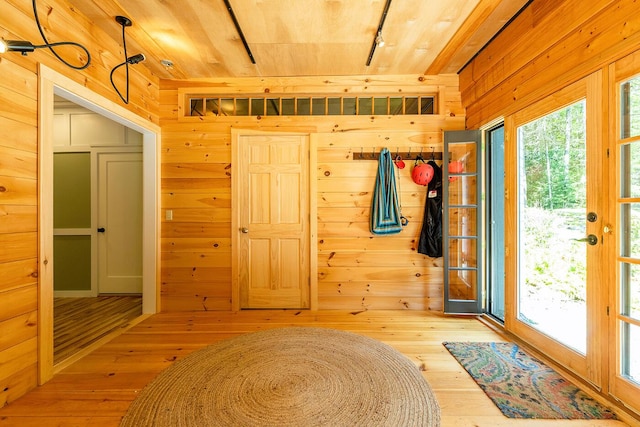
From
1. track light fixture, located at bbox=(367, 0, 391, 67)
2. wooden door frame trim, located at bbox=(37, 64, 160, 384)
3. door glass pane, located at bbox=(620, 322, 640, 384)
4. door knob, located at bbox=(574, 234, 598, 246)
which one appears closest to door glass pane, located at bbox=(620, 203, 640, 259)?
door knob, located at bbox=(574, 234, 598, 246)

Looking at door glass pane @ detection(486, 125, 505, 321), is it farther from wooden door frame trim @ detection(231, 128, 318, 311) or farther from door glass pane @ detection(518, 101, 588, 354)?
wooden door frame trim @ detection(231, 128, 318, 311)

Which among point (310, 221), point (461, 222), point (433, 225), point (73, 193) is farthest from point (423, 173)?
point (73, 193)

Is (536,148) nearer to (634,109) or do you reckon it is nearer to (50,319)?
(634,109)

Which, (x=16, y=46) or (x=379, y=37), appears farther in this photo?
(x=379, y=37)

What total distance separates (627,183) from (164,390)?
9.71ft

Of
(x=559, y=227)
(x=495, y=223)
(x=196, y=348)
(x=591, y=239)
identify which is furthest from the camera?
(x=495, y=223)

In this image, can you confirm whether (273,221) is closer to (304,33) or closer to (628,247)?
(304,33)

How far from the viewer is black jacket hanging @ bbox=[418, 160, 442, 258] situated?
9.39 ft

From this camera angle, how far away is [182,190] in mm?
2986

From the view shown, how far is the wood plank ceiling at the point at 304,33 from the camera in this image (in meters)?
1.95

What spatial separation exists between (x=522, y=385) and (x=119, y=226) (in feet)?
14.8

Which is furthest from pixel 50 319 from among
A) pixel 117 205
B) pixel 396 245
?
pixel 396 245

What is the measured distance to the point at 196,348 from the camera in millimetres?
2174

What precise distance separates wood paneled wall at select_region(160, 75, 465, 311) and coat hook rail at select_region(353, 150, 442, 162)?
0.05m
